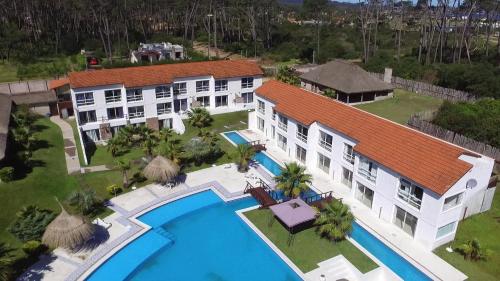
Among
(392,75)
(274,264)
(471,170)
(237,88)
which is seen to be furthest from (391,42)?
(274,264)

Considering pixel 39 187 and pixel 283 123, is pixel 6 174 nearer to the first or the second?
pixel 39 187

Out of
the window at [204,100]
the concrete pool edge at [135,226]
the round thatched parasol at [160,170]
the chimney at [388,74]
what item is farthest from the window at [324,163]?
the chimney at [388,74]

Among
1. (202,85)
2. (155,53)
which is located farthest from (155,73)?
(155,53)

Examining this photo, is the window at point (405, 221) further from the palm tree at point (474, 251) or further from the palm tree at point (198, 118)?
the palm tree at point (198, 118)

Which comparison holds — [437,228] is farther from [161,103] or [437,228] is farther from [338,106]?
[161,103]

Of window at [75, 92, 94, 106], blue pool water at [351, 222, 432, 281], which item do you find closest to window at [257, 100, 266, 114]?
blue pool water at [351, 222, 432, 281]

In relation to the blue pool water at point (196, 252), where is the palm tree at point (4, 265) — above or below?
above

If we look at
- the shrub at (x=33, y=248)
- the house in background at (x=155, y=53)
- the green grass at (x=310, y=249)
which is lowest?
the green grass at (x=310, y=249)
